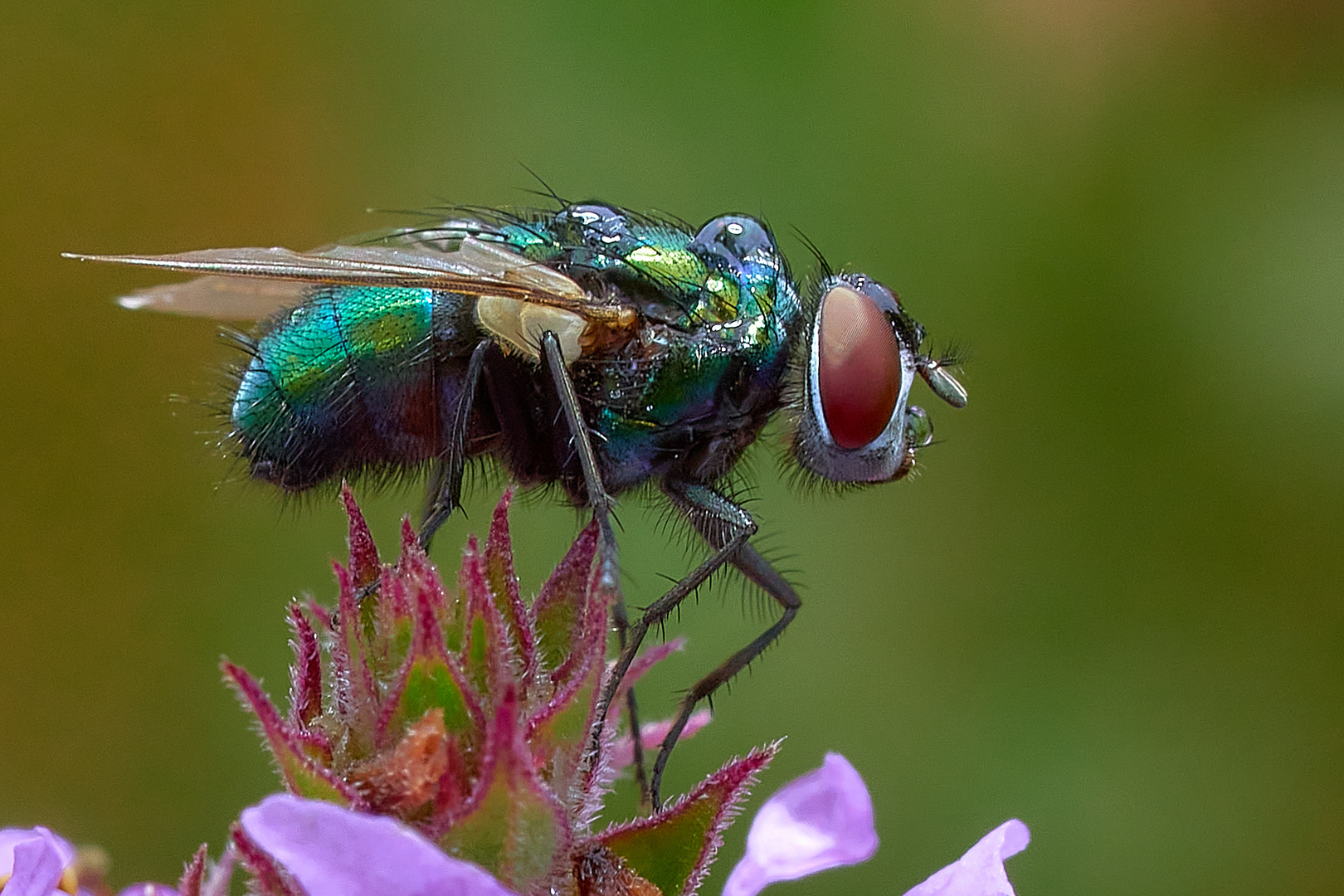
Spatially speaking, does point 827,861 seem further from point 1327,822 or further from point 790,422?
point 1327,822

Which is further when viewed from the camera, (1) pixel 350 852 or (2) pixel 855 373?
(2) pixel 855 373

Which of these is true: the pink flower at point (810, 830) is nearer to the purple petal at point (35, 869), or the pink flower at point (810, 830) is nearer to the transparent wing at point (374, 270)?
the purple petal at point (35, 869)

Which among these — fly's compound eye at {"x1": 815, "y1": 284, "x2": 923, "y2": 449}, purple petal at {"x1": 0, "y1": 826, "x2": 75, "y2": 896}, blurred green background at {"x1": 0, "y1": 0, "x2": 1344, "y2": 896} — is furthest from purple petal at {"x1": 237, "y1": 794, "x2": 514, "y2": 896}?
blurred green background at {"x1": 0, "y1": 0, "x2": 1344, "y2": 896}

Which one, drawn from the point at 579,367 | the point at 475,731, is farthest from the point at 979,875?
the point at 579,367

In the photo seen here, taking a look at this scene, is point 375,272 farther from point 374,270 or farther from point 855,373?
point 855,373

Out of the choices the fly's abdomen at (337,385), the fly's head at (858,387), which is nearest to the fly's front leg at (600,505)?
the fly's abdomen at (337,385)

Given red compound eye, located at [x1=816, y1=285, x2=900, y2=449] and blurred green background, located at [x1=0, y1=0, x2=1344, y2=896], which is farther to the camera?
blurred green background, located at [x1=0, y1=0, x2=1344, y2=896]

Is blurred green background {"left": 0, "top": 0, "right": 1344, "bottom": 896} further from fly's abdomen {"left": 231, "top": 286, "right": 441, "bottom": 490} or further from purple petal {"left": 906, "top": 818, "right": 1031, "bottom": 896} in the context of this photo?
purple petal {"left": 906, "top": 818, "right": 1031, "bottom": 896}
